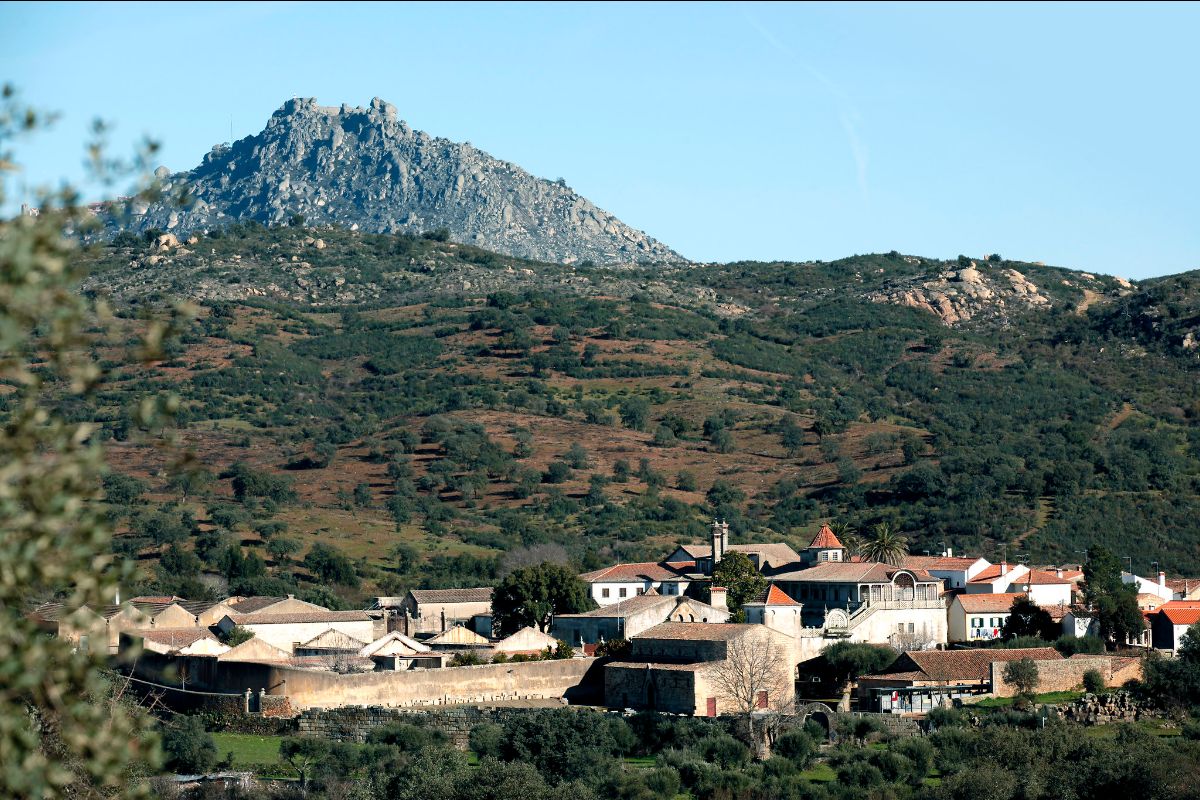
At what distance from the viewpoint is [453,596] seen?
76.9m

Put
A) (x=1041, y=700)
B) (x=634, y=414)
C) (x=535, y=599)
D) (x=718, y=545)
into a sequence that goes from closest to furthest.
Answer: (x=1041, y=700) < (x=535, y=599) < (x=718, y=545) < (x=634, y=414)

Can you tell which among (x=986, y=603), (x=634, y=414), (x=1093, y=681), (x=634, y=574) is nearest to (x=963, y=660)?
(x=1093, y=681)

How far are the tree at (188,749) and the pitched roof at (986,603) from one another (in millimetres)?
32991

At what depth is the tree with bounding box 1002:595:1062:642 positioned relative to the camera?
66.1 meters

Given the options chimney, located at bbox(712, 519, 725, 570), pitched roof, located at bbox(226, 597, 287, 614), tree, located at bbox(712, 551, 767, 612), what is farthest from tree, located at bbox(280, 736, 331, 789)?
chimney, located at bbox(712, 519, 725, 570)

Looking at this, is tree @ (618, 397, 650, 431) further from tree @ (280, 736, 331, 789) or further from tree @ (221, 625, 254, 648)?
tree @ (280, 736, 331, 789)

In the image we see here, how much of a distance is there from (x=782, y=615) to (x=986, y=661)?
849 cm

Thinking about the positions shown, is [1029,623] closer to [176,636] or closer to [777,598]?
[777,598]

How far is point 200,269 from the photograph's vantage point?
194 metres

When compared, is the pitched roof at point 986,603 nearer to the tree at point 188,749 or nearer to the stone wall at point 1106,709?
the stone wall at point 1106,709

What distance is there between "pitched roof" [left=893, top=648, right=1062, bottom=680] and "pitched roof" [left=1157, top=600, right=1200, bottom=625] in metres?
8.74

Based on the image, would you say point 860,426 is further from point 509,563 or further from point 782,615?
point 782,615

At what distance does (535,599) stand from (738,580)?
7.93 metres

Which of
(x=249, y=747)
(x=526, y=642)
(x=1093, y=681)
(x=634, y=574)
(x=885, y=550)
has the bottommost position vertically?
(x=249, y=747)
